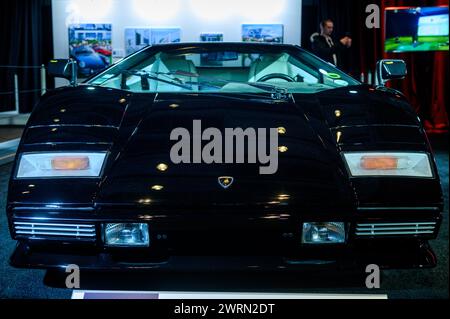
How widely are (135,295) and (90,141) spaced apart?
46cm

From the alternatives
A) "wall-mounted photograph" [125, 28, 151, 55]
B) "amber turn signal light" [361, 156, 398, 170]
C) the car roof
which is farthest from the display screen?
"amber turn signal light" [361, 156, 398, 170]

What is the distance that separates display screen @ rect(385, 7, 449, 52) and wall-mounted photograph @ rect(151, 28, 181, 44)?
2998 mm

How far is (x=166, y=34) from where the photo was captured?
23.9 ft

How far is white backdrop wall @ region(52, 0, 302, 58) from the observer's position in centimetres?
720

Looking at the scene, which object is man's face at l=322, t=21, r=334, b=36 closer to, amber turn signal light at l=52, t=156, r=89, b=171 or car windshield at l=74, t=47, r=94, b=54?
car windshield at l=74, t=47, r=94, b=54

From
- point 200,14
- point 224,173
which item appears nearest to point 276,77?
point 224,173

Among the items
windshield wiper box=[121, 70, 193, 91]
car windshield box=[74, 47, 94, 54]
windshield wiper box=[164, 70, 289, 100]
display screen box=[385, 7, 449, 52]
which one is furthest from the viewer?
car windshield box=[74, 47, 94, 54]

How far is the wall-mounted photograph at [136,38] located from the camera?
7.31 m

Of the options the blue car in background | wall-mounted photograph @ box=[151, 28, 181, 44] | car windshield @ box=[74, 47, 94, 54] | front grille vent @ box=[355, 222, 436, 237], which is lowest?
front grille vent @ box=[355, 222, 436, 237]

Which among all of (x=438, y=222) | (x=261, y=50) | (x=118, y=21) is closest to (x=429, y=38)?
(x=118, y=21)

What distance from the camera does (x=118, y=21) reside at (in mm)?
7371

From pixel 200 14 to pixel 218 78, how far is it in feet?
16.6

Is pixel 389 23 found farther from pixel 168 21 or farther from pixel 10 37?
pixel 10 37

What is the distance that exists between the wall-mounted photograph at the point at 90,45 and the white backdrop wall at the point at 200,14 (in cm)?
19
